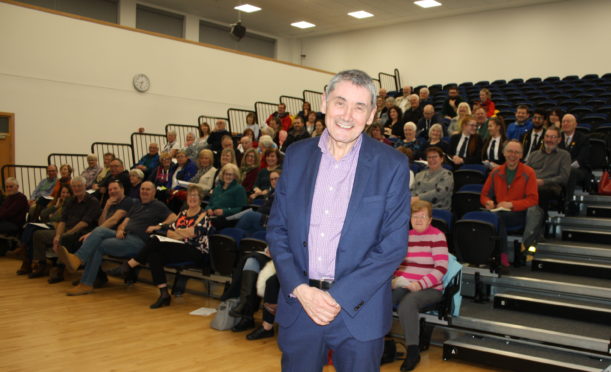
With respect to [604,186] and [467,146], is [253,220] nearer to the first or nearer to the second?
[467,146]

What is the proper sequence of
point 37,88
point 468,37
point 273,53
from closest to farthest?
point 37,88 → point 468,37 → point 273,53

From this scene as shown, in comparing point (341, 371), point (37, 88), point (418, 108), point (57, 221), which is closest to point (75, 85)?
point (37, 88)

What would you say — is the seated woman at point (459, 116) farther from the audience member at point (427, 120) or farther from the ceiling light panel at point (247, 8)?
the ceiling light panel at point (247, 8)

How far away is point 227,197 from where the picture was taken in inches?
239

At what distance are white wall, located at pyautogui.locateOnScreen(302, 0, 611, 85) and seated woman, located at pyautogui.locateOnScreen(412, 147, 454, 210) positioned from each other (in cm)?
857

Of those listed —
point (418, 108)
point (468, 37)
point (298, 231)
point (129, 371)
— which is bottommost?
point (129, 371)

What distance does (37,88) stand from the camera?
988cm

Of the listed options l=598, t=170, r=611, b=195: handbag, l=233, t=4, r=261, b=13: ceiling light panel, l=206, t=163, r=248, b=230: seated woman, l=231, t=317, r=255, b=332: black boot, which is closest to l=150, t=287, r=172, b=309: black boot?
l=206, t=163, r=248, b=230: seated woman

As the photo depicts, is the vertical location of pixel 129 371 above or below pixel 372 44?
below

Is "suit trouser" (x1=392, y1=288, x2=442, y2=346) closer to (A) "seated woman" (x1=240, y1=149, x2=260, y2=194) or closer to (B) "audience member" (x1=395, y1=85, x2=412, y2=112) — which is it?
(A) "seated woman" (x1=240, y1=149, x2=260, y2=194)

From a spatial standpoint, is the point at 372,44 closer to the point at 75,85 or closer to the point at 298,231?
the point at 75,85

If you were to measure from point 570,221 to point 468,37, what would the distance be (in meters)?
9.85

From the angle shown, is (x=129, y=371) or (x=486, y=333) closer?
(x=129, y=371)

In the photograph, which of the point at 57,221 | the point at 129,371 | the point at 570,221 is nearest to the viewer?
the point at 129,371
